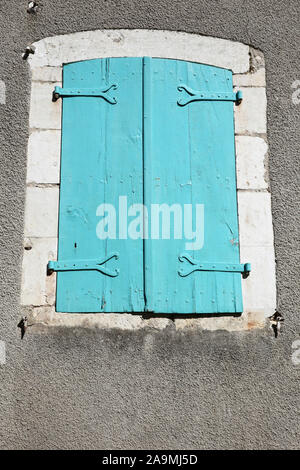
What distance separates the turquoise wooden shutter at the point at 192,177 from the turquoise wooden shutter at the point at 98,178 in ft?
0.31

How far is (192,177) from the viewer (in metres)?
3.59

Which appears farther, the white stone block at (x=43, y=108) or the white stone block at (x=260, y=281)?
the white stone block at (x=43, y=108)

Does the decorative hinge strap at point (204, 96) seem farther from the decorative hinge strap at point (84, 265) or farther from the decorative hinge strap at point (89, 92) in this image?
the decorative hinge strap at point (84, 265)

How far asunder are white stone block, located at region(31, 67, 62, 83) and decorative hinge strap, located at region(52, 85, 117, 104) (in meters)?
0.11

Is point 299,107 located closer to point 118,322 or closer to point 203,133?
point 203,133

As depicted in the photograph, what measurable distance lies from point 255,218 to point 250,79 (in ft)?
3.15

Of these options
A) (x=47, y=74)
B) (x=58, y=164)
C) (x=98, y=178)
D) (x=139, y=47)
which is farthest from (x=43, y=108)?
(x=139, y=47)

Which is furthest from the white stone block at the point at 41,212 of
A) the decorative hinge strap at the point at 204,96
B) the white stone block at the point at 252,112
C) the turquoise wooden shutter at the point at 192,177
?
the white stone block at the point at 252,112

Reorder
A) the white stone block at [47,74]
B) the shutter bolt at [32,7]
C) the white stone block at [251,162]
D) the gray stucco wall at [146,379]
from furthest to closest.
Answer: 1. the shutter bolt at [32,7]
2. the white stone block at [47,74]
3. the white stone block at [251,162]
4. the gray stucco wall at [146,379]

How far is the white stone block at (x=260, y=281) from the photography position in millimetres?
3473

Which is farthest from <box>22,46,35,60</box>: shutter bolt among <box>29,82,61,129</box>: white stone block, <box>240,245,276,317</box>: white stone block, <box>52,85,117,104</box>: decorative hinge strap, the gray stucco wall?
<box>240,245,276,317</box>: white stone block

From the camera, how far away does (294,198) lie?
3633 millimetres

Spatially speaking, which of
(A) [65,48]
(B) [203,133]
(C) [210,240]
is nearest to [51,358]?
(C) [210,240]
